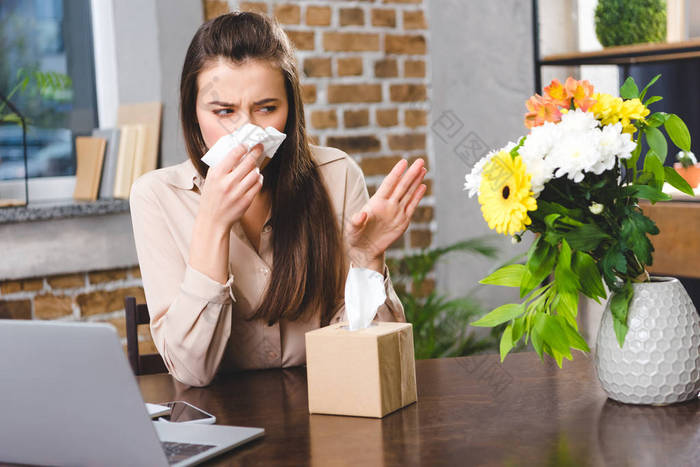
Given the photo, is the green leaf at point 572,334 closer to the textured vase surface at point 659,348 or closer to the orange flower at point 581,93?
the textured vase surface at point 659,348

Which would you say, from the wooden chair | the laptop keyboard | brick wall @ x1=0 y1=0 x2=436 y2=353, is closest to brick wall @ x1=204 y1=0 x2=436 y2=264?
brick wall @ x1=0 y1=0 x2=436 y2=353

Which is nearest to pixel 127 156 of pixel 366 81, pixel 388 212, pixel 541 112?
pixel 366 81

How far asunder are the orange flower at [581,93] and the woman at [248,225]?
12.7 inches

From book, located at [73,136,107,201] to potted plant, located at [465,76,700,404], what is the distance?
1.83 meters

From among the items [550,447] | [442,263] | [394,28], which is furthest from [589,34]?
[550,447]

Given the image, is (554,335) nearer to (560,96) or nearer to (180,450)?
(560,96)

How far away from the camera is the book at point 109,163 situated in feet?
8.66

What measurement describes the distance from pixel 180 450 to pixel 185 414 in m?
0.19

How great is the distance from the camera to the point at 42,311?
243 cm

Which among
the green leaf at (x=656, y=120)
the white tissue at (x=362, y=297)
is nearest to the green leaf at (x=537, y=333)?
the white tissue at (x=362, y=297)

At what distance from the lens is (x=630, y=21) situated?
8.14ft

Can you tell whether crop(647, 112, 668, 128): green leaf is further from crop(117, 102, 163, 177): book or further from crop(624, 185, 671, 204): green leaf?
crop(117, 102, 163, 177): book

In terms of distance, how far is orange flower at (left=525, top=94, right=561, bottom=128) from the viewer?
→ 3.60ft

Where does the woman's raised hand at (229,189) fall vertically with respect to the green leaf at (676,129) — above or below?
below
